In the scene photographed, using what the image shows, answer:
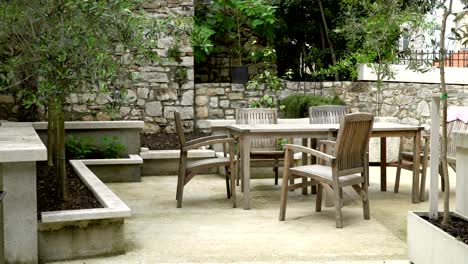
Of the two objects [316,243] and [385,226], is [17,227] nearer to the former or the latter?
[316,243]

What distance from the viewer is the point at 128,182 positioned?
7.72 metres

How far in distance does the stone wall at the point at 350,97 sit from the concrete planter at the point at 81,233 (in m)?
5.79

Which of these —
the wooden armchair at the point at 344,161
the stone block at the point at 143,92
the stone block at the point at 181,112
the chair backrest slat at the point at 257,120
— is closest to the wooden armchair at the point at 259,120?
the chair backrest slat at the point at 257,120

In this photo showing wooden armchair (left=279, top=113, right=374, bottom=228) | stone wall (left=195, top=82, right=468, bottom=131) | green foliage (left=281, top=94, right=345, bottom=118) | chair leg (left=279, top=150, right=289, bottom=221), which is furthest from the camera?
stone wall (left=195, top=82, right=468, bottom=131)

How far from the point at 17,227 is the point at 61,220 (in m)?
0.27

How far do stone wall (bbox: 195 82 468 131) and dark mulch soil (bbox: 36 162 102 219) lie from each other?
416cm

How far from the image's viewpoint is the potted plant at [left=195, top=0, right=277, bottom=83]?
10547 millimetres

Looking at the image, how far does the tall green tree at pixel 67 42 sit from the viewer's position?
4.30 meters

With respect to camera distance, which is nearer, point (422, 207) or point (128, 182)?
point (422, 207)

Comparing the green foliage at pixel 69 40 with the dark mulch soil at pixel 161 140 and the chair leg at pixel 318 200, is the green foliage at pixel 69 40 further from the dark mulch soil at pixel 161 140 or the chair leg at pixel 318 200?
the dark mulch soil at pixel 161 140

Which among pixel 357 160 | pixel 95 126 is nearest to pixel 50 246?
pixel 357 160

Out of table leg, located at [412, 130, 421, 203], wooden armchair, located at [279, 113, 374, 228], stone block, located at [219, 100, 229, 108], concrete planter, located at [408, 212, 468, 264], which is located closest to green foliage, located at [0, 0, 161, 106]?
wooden armchair, located at [279, 113, 374, 228]

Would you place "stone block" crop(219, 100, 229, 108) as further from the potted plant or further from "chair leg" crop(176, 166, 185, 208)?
"chair leg" crop(176, 166, 185, 208)

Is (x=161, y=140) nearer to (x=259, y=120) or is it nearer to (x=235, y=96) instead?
(x=235, y=96)
